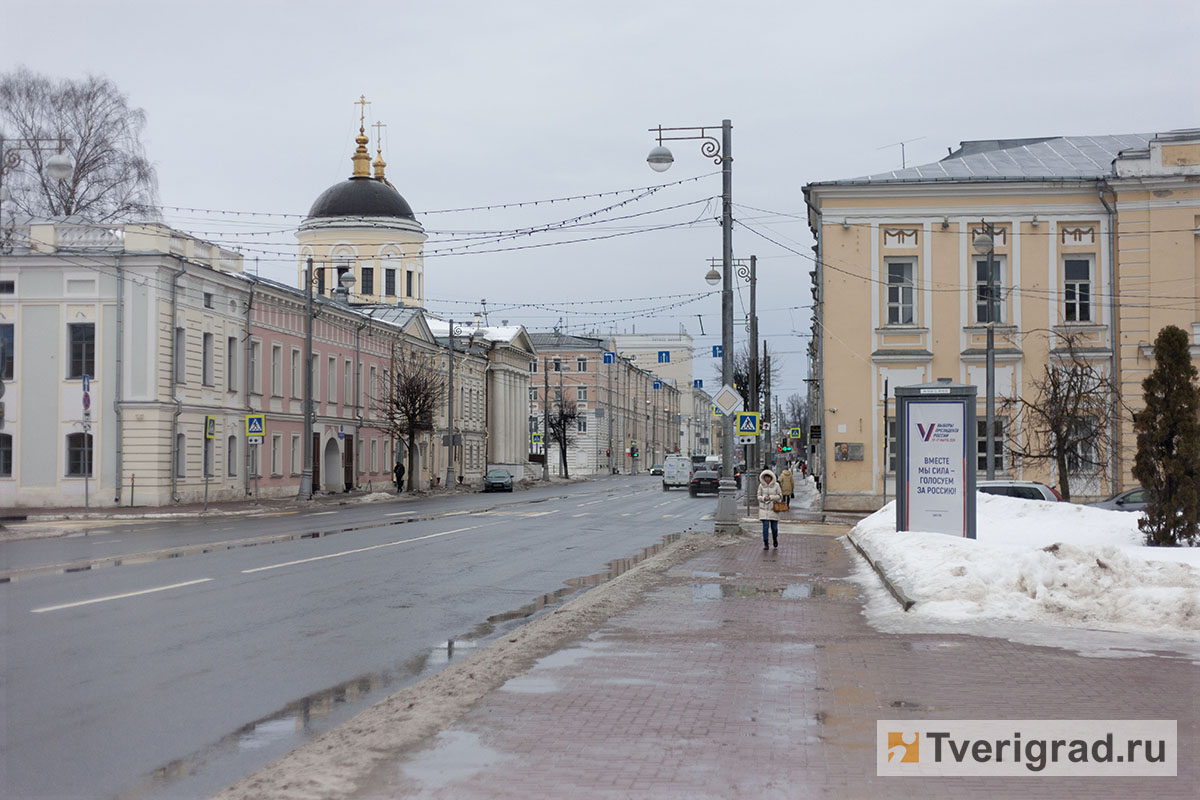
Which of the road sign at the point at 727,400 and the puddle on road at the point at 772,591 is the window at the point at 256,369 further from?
the puddle on road at the point at 772,591

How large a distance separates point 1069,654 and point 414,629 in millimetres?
6500

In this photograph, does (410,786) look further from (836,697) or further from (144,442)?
(144,442)

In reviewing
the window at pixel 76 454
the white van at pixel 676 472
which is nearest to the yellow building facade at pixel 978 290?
the window at pixel 76 454

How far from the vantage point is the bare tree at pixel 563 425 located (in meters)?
107

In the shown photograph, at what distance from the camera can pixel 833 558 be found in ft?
72.2

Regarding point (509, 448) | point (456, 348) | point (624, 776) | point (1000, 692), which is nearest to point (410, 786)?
point (624, 776)

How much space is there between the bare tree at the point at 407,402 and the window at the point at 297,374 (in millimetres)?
6993

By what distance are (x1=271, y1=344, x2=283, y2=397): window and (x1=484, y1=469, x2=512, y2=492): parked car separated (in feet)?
69.2

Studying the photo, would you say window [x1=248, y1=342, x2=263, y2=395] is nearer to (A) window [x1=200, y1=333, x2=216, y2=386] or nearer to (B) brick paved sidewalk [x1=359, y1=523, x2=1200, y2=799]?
(A) window [x1=200, y1=333, x2=216, y2=386]

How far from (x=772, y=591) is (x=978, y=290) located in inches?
1055

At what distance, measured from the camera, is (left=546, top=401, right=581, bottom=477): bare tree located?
106625 mm

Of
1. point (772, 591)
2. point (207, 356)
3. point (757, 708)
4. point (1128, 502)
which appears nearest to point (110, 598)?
point (772, 591)

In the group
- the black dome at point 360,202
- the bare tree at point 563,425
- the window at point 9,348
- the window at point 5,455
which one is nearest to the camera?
the window at point 5,455

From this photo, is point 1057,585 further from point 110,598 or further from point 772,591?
point 110,598
